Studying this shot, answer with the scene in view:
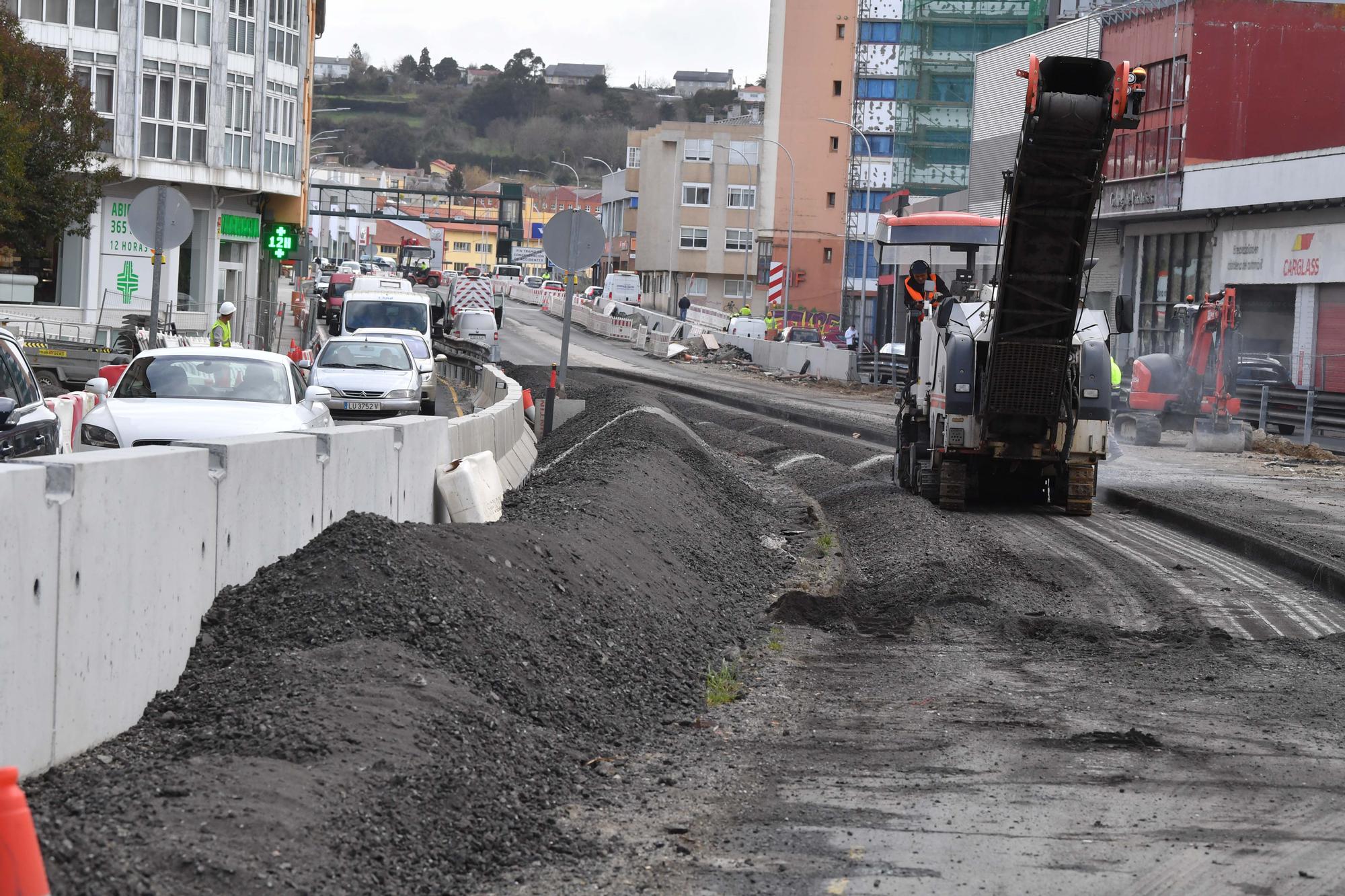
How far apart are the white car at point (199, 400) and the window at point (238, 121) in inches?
1562

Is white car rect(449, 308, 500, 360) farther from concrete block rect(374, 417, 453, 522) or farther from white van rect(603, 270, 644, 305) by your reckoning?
white van rect(603, 270, 644, 305)

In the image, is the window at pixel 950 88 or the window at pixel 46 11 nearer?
the window at pixel 46 11

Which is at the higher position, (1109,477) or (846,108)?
(846,108)

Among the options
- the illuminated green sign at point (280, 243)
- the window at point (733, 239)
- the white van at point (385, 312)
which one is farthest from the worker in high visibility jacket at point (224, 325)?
the window at point (733, 239)

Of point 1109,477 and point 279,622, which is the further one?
point 1109,477

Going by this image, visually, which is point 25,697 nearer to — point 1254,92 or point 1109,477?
point 1109,477

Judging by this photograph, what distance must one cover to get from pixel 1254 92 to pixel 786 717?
42211 mm

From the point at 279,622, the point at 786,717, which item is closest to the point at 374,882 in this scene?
the point at 279,622

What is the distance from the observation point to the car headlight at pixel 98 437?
1378cm

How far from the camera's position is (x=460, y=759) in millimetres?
A: 6285

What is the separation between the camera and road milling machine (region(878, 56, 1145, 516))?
619 inches

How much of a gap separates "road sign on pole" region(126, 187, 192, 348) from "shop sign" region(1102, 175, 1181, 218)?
33.1 m

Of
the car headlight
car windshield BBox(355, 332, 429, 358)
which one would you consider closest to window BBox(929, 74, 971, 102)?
car windshield BBox(355, 332, 429, 358)

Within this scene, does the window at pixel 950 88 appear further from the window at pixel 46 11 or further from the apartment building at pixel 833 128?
the window at pixel 46 11
